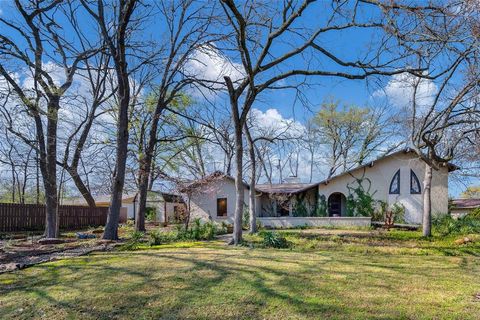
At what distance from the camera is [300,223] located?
75.6ft

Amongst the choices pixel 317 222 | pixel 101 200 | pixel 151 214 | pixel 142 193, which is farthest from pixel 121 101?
pixel 101 200

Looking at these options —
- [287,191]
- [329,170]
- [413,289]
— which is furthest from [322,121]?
[413,289]

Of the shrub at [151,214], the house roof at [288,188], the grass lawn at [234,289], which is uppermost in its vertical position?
the house roof at [288,188]

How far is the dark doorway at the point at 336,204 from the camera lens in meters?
26.0

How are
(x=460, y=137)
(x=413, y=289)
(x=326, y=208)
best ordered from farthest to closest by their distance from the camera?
1. (x=326, y=208)
2. (x=460, y=137)
3. (x=413, y=289)

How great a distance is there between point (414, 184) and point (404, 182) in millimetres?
573

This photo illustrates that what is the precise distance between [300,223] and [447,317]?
19.1 meters

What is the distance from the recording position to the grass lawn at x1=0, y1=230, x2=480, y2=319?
171 inches

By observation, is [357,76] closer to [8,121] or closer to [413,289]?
[413,289]

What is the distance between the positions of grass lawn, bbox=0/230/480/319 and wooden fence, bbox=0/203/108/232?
1114 centimetres

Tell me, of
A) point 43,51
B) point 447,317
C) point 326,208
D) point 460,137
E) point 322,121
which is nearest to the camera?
point 447,317

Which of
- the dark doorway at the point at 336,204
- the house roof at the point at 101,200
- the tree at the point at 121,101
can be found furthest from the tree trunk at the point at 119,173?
the house roof at the point at 101,200

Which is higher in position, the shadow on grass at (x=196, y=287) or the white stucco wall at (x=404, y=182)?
the white stucco wall at (x=404, y=182)

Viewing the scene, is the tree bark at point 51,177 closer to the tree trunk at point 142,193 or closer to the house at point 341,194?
the tree trunk at point 142,193
